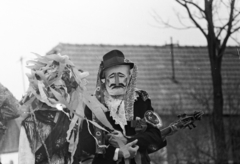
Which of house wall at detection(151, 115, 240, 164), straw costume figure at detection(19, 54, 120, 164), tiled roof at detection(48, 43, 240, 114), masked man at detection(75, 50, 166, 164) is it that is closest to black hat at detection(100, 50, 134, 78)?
masked man at detection(75, 50, 166, 164)

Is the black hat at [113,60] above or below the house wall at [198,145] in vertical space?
above

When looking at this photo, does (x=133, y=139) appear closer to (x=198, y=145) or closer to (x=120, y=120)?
(x=120, y=120)

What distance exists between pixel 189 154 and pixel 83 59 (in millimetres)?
5233

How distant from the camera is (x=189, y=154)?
1424 cm

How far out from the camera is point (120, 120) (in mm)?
7191

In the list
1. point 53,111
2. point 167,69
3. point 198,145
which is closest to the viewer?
point 53,111

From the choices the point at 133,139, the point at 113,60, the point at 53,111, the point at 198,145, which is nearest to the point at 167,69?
the point at 198,145

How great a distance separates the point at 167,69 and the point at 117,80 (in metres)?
12.9

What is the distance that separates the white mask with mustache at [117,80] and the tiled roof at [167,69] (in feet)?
28.4

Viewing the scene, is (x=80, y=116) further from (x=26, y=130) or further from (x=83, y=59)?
(x=83, y=59)

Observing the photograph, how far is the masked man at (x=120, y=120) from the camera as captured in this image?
7.04 metres

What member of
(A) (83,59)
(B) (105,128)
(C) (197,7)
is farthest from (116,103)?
(A) (83,59)

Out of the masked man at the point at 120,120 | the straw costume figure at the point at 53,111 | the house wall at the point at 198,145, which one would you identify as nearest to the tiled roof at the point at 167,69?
the house wall at the point at 198,145

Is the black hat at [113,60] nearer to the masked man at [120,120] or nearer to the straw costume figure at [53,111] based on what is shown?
the masked man at [120,120]
